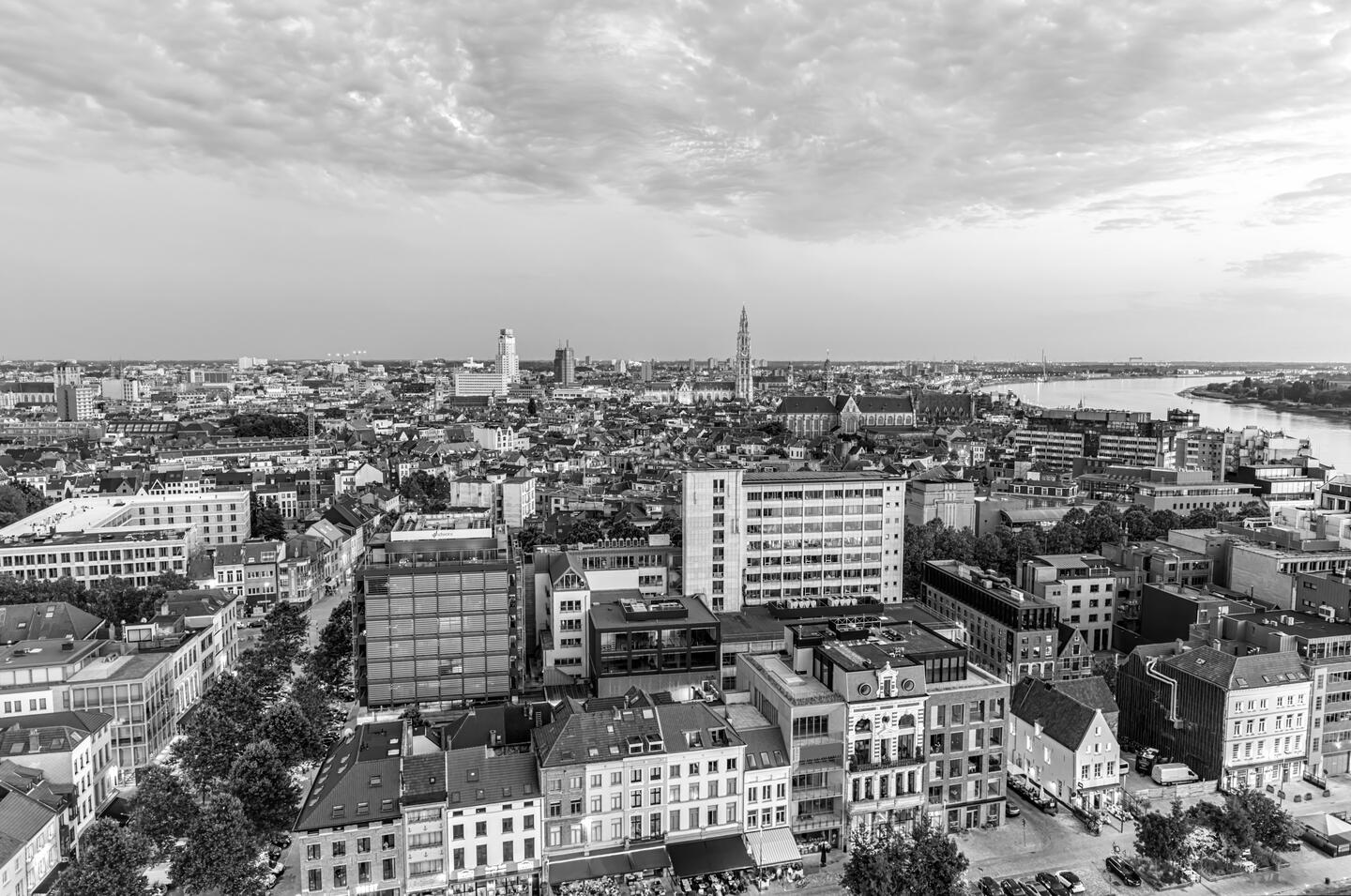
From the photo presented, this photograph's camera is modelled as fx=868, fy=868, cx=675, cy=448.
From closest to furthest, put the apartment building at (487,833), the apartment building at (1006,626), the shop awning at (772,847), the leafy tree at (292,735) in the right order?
the apartment building at (487,833)
the shop awning at (772,847)
the leafy tree at (292,735)
the apartment building at (1006,626)

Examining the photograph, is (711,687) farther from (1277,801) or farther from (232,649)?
(232,649)

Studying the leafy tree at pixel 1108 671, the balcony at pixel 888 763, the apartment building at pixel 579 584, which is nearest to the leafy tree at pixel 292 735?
the apartment building at pixel 579 584

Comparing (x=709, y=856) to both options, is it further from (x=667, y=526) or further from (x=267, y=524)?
(x=267, y=524)

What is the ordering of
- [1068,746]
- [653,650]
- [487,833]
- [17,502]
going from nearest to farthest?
1. [487,833]
2. [1068,746]
3. [653,650]
4. [17,502]

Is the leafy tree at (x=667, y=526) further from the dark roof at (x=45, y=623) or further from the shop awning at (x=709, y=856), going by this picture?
the dark roof at (x=45, y=623)

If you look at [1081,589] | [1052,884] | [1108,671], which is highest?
[1081,589]

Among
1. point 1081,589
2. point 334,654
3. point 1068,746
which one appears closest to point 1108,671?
point 1068,746

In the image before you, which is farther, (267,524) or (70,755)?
(267,524)

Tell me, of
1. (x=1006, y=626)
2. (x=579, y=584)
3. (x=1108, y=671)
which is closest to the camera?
(x=1108, y=671)
